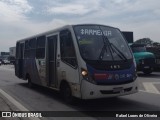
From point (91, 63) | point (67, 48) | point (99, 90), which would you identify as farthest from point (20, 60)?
point (99, 90)

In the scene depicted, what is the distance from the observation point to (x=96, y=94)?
9.90 metres

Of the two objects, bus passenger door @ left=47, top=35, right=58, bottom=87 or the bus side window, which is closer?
the bus side window

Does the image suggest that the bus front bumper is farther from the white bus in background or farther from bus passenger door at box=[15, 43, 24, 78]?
bus passenger door at box=[15, 43, 24, 78]

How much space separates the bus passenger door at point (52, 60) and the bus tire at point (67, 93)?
83 cm

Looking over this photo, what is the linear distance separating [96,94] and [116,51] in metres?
1.65

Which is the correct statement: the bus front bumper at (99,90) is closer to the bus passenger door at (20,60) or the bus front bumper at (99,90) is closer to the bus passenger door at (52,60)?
the bus passenger door at (52,60)

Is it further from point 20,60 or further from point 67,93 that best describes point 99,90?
point 20,60

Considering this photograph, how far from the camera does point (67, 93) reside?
445 inches

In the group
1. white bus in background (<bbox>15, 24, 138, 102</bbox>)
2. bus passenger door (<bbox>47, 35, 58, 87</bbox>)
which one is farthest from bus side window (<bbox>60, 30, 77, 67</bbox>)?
bus passenger door (<bbox>47, 35, 58, 87</bbox>)

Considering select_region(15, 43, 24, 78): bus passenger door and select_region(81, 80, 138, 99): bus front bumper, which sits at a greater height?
select_region(15, 43, 24, 78): bus passenger door

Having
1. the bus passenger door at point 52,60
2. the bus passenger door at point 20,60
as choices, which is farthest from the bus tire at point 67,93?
the bus passenger door at point 20,60

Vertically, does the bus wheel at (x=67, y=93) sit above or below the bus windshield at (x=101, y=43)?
below

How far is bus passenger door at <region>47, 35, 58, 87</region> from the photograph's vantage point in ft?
40.9

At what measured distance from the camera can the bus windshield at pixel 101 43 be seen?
10383 millimetres
